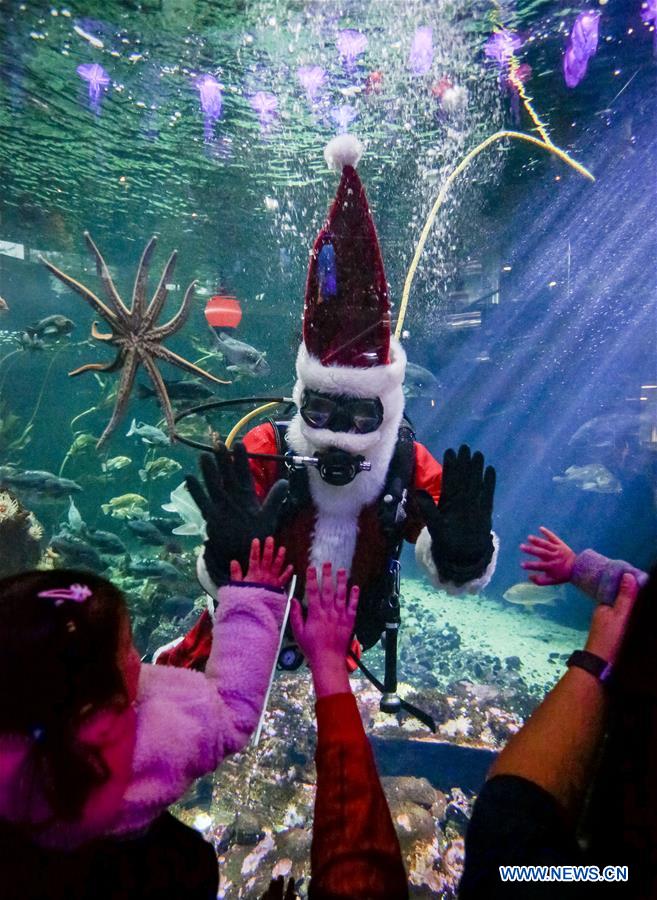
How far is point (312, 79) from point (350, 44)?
3.07 feet

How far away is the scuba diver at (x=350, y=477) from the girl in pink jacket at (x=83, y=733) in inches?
27.4

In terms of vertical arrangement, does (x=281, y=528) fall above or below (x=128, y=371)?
below

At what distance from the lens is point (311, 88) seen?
21.9ft

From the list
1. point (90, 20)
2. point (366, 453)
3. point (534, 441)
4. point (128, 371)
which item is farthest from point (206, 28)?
point (534, 441)

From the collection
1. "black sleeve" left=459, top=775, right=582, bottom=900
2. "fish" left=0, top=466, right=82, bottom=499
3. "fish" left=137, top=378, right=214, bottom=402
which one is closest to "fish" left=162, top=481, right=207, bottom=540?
"fish" left=0, top=466, right=82, bottom=499

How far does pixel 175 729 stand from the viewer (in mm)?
1224

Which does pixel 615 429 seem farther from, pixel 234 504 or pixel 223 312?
pixel 234 504

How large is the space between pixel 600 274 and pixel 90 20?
45.8 ft

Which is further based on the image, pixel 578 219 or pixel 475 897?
pixel 578 219

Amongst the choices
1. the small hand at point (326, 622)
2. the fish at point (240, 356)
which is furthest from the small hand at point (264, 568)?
the fish at point (240, 356)

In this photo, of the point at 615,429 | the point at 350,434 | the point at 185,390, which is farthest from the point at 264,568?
the point at 615,429

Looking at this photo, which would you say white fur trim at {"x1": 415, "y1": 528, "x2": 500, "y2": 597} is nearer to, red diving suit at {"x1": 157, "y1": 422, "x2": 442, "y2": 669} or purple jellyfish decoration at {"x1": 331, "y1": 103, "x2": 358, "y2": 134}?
red diving suit at {"x1": 157, "y1": 422, "x2": 442, "y2": 669}

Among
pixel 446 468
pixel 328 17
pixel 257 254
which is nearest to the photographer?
pixel 446 468

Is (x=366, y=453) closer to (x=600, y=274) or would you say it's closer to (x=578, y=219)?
(x=578, y=219)
